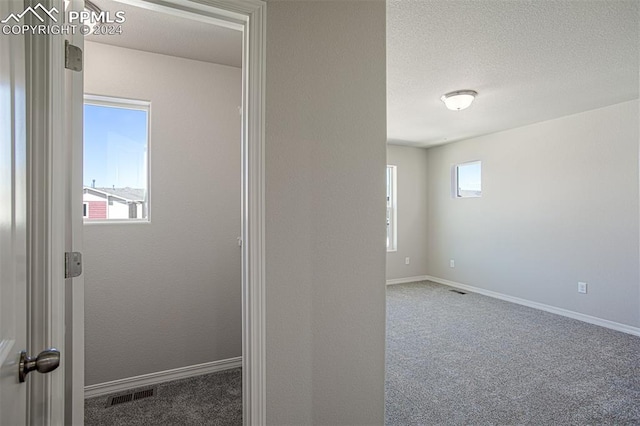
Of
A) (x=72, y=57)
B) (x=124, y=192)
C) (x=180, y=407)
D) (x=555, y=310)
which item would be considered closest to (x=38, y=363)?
(x=72, y=57)

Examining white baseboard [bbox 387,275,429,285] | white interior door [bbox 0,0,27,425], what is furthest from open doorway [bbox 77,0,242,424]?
white baseboard [bbox 387,275,429,285]

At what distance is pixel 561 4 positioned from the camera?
1.90m

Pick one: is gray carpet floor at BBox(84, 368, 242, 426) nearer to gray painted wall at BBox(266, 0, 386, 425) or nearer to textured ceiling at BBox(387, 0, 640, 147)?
gray painted wall at BBox(266, 0, 386, 425)

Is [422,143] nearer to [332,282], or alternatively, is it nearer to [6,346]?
[332,282]

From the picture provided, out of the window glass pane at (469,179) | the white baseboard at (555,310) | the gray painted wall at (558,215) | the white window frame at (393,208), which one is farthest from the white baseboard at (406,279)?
the window glass pane at (469,179)

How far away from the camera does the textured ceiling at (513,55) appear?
6.50 ft

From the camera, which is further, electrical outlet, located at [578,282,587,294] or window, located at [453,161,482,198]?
window, located at [453,161,482,198]

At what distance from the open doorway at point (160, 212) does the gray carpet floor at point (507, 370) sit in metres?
1.35

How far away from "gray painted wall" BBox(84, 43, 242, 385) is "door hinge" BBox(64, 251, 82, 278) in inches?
53.5

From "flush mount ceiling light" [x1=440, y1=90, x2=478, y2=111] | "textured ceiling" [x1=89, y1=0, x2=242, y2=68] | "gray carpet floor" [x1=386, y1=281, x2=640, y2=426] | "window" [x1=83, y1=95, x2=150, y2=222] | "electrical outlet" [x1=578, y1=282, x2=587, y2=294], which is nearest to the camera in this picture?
"textured ceiling" [x1=89, y1=0, x2=242, y2=68]

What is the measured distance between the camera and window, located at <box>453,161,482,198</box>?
5.40m

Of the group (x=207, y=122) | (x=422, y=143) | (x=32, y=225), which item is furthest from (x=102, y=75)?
(x=422, y=143)

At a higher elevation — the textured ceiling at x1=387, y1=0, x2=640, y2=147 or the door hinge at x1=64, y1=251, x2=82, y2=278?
the textured ceiling at x1=387, y1=0, x2=640, y2=147

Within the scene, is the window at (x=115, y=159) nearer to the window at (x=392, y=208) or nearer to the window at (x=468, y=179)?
the window at (x=392, y=208)
